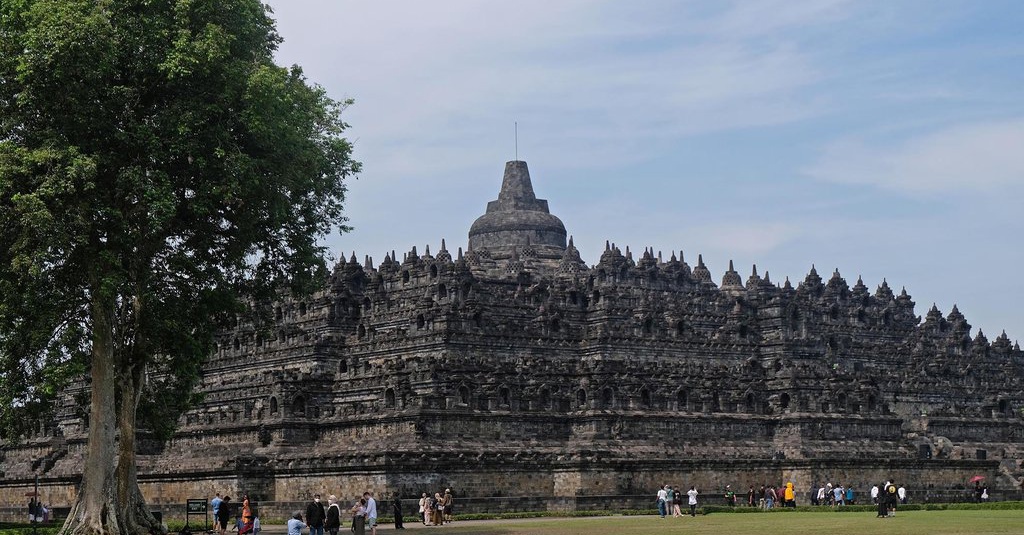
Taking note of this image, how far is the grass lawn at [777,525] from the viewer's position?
59.7 m

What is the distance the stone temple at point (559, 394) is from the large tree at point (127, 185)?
71.7ft

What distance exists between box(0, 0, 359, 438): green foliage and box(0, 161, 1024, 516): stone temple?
22.2m

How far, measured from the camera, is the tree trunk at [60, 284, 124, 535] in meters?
57.3

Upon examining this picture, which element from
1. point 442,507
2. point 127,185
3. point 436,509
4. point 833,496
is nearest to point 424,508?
point 442,507

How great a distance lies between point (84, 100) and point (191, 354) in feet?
32.2

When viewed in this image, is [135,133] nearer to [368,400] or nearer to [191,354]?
[191,354]

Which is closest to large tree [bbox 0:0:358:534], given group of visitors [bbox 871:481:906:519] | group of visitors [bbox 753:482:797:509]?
group of visitors [bbox 871:481:906:519]

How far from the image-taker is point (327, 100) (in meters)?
63.0

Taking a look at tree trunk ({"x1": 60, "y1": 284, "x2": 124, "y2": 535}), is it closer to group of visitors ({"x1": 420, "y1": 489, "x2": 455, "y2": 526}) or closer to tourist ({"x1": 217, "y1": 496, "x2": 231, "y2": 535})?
tourist ({"x1": 217, "y1": 496, "x2": 231, "y2": 535})

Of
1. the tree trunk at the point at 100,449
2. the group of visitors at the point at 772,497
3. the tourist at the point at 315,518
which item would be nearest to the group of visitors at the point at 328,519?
the tourist at the point at 315,518

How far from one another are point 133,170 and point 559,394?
39.9 m

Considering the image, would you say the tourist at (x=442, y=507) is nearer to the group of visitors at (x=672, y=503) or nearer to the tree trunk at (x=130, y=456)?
the group of visitors at (x=672, y=503)

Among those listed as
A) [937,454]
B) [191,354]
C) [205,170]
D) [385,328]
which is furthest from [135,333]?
[937,454]

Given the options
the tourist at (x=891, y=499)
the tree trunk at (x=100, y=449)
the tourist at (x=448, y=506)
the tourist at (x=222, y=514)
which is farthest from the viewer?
the tourist at (x=891, y=499)
